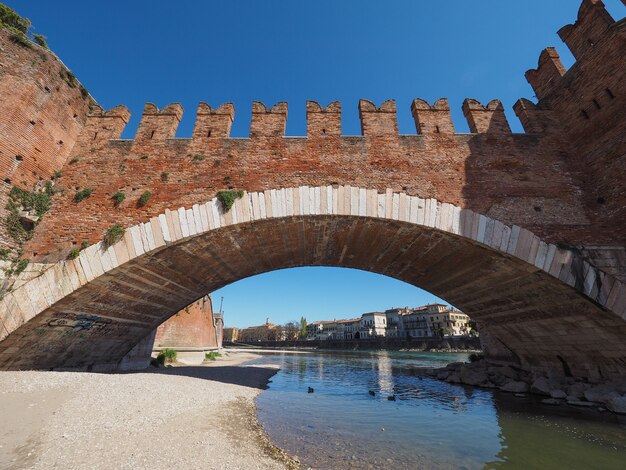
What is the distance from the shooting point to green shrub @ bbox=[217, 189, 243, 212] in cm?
778

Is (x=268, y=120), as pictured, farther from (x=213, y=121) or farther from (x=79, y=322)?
(x=79, y=322)

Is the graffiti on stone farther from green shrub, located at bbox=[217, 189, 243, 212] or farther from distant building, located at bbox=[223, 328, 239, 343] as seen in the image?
distant building, located at bbox=[223, 328, 239, 343]

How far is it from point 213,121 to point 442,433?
1075 centimetres

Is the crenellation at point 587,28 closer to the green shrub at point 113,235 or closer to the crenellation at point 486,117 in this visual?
the crenellation at point 486,117

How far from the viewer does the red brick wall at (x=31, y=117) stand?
777cm

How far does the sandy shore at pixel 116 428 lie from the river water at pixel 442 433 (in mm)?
943

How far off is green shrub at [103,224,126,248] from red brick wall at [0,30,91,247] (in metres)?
2.33

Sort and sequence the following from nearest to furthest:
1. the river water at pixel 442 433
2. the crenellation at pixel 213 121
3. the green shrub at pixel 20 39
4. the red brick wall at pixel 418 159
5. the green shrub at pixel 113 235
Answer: the river water at pixel 442 433 → the green shrub at pixel 113 235 → the red brick wall at pixel 418 159 → the green shrub at pixel 20 39 → the crenellation at pixel 213 121

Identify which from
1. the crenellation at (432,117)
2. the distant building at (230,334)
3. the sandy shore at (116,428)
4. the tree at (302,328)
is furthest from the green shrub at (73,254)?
the distant building at (230,334)

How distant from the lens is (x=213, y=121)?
32.0 feet

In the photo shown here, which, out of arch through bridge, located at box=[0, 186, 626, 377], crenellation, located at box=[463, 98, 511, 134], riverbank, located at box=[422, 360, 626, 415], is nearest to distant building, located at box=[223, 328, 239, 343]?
riverbank, located at box=[422, 360, 626, 415]

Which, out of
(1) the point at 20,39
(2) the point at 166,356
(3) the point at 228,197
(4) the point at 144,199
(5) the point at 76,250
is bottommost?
(2) the point at 166,356

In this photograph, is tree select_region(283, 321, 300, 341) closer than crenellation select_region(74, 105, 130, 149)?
No

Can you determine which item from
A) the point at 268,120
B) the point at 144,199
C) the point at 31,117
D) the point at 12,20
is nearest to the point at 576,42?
the point at 268,120
